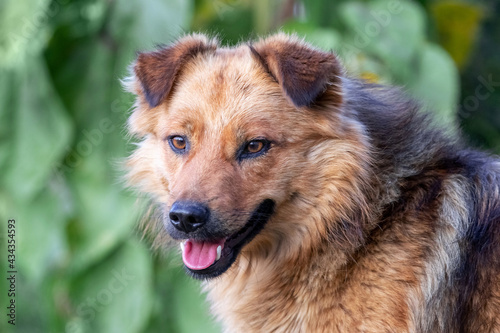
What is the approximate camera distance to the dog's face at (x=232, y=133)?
3.07m

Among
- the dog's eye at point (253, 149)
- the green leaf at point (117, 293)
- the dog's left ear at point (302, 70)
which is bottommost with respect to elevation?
the green leaf at point (117, 293)

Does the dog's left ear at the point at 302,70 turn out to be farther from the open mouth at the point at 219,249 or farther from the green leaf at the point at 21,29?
the green leaf at the point at 21,29

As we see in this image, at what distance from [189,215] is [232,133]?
472mm

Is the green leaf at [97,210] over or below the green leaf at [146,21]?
below

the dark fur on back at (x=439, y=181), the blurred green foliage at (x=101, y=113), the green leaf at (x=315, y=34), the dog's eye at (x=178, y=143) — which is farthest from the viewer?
the blurred green foliage at (x=101, y=113)

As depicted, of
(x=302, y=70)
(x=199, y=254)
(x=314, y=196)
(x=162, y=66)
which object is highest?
(x=302, y=70)

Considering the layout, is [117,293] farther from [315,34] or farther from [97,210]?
[315,34]

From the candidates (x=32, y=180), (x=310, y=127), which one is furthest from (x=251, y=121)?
(x=32, y=180)

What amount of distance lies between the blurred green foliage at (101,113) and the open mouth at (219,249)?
169 cm

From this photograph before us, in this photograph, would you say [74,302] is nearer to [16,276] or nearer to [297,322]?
[16,276]

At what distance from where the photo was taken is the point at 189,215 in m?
2.98

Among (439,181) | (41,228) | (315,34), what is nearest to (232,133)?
(439,181)

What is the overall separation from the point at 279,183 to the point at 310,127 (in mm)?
325

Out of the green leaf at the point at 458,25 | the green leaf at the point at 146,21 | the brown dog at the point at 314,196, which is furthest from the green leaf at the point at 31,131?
the green leaf at the point at 458,25
